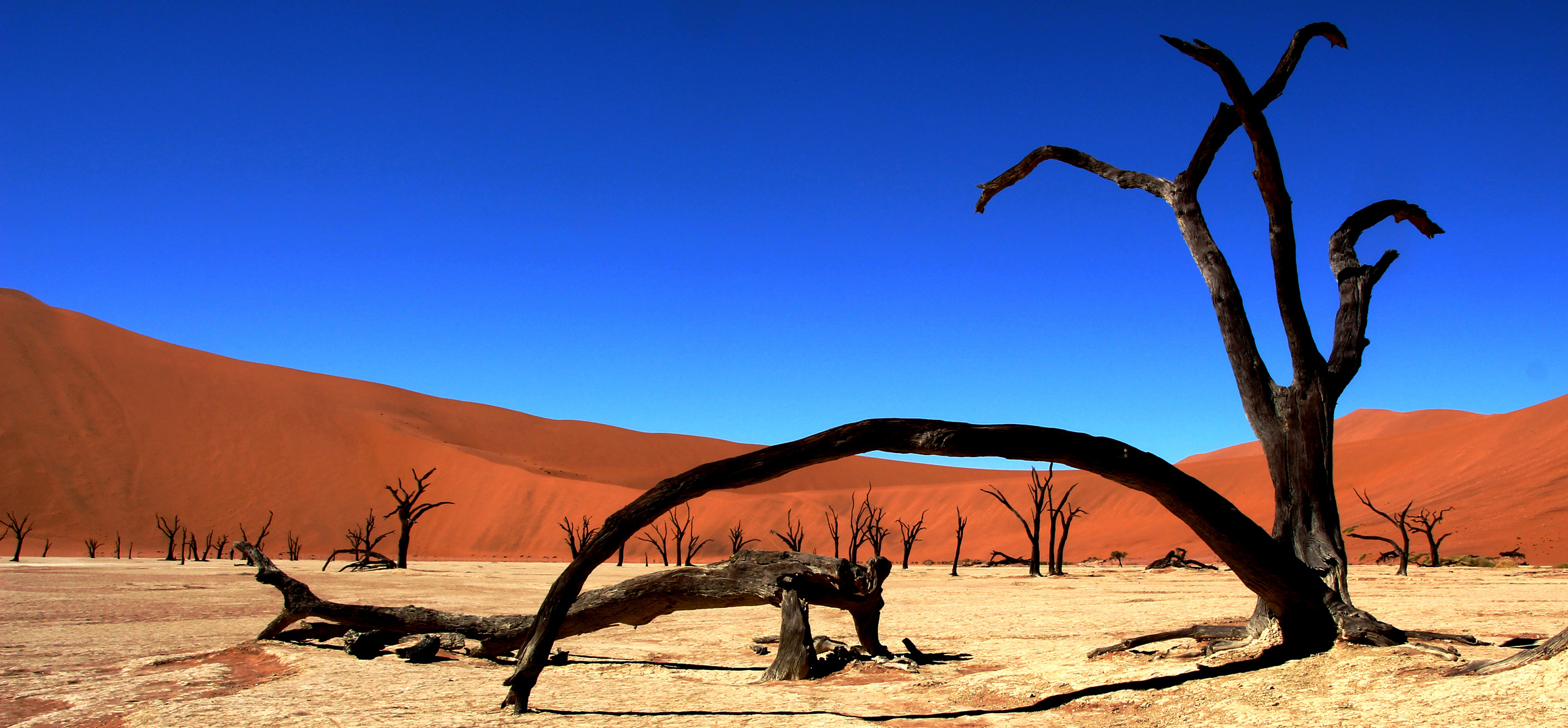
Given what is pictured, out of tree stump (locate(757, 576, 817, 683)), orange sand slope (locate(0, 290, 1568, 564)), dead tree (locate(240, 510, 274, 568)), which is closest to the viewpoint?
tree stump (locate(757, 576, 817, 683))

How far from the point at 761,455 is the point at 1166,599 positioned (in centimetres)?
1528

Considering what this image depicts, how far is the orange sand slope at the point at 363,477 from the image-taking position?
49.8 meters

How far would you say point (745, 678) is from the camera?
716 centimetres

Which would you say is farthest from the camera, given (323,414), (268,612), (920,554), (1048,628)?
(323,414)

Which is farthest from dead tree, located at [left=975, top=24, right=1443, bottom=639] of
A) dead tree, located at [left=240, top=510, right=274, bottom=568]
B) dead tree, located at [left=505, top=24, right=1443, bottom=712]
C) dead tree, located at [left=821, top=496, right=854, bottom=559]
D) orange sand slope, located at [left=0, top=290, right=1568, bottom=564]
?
orange sand slope, located at [left=0, top=290, right=1568, bottom=564]

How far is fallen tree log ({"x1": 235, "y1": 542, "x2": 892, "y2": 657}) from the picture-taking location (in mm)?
7406

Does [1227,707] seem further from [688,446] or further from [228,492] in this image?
[688,446]

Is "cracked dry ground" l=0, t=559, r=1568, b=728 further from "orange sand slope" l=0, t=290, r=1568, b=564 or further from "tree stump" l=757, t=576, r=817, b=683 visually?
"orange sand slope" l=0, t=290, r=1568, b=564

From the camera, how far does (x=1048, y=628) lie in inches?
436

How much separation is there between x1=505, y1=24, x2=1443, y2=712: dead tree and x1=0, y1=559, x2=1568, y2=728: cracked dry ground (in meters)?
0.44

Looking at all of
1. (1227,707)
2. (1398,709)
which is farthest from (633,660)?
(1398,709)

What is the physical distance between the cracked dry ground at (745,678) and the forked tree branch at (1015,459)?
312 mm

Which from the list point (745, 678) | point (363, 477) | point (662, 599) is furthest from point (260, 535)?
point (745, 678)

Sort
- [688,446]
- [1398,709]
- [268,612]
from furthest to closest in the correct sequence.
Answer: [688,446]
[268,612]
[1398,709]
